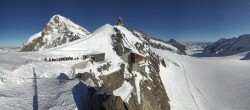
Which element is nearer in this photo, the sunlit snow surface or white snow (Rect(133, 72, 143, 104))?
the sunlit snow surface

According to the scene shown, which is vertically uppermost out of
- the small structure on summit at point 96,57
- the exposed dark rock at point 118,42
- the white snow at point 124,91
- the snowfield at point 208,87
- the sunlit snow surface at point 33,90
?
the exposed dark rock at point 118,42

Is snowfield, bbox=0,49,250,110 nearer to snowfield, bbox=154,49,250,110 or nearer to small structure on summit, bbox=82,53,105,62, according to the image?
snowfield, bbox=154,49,250,110

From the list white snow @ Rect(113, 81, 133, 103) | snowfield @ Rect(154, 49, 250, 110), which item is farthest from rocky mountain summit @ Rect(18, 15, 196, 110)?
snowfield @ Rect(154, 49, 250, 110)

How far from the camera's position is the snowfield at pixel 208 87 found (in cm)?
6675

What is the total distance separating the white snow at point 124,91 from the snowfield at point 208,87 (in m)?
17.2

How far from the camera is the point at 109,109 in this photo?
885 inches

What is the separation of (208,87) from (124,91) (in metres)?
45.8

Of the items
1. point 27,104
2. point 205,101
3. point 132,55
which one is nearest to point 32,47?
point 132,55

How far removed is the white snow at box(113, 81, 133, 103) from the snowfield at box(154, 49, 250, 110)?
17.2 metres

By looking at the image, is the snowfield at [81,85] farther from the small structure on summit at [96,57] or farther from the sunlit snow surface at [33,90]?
the small structure on summit at [96,57]

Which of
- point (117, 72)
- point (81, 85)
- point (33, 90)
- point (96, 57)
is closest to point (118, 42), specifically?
point (96, 57)

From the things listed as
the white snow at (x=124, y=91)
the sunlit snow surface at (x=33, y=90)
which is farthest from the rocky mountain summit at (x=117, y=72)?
the sunlit snow surface at (x=33, y=90)

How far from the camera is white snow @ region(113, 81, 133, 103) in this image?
44975 millimetres

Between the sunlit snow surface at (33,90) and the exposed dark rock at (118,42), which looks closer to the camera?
the sunlit snow surface at (33,90)
